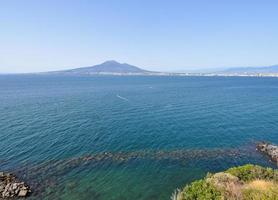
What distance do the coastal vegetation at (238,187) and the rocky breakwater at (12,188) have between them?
21.0m

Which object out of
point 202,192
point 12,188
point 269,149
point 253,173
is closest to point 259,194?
point 202,192

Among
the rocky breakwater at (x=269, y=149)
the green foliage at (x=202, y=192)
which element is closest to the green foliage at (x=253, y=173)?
the green foliage at (x=202, y=192)

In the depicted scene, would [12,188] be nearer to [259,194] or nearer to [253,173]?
[259,194]

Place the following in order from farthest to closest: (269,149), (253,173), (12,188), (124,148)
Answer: (124,148) → (269,149) → (12,188) → (253,173)

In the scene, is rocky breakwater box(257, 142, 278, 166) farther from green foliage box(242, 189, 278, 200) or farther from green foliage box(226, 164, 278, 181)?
green foliage box(242, 189, 278, 200)

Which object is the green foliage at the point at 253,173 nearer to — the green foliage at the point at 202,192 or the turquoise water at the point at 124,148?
the green foliage at the point at 202,192

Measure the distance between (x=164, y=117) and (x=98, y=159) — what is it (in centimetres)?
3526

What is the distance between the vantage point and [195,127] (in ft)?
209

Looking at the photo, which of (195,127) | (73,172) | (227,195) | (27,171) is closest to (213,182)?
(227,195)

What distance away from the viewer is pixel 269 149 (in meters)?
48.2

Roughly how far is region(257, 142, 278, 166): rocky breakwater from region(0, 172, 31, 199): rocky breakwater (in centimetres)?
4269

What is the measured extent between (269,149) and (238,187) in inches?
1106

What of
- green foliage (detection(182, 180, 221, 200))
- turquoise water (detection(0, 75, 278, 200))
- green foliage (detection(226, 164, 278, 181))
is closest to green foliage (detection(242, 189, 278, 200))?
green foliage (detection(182, 180, 221, 200))

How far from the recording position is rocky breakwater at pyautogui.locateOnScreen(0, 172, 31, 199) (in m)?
31.9
